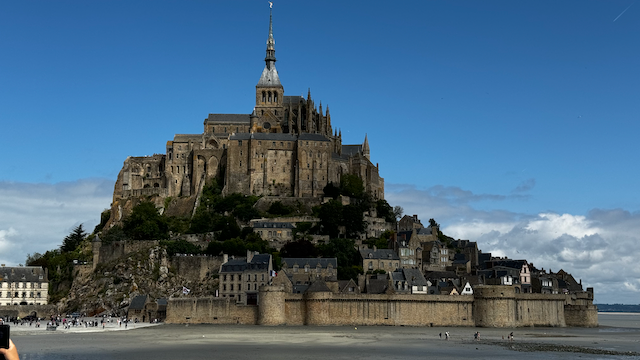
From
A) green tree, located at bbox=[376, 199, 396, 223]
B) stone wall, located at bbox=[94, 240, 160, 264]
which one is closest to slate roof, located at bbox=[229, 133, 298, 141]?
green tree, located at bbox=[376, 199, 396, 223]

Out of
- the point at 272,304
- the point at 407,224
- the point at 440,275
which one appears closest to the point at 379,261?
the point at 440,275

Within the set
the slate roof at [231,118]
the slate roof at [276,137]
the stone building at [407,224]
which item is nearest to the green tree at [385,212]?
the stone building at [407,224]

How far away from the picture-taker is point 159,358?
3853cm

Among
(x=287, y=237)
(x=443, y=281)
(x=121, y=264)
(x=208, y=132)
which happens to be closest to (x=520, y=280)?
(x=443, y=281)

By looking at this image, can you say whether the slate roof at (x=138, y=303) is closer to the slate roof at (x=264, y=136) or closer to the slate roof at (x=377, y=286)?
the slate roof at (x=377, y=286)

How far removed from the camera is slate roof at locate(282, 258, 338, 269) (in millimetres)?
72875

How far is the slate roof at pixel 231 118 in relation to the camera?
106400 millimetres

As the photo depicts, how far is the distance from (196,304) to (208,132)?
145ft

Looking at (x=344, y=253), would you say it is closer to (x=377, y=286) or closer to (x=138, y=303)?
(x=377, y=286)

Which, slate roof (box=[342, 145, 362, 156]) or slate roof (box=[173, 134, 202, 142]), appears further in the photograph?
slate roof (box=[342, 145, 362, 156])

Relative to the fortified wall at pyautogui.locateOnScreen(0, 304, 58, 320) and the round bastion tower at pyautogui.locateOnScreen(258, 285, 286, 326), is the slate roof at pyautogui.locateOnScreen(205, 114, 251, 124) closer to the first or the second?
the fortified wall at pyautogui.locateOnScreen(0, 304, 58, 320)

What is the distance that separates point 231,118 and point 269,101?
627 centimetres

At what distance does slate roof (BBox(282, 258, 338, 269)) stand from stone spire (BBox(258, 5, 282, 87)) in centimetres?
4132

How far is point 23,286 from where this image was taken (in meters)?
75.6
